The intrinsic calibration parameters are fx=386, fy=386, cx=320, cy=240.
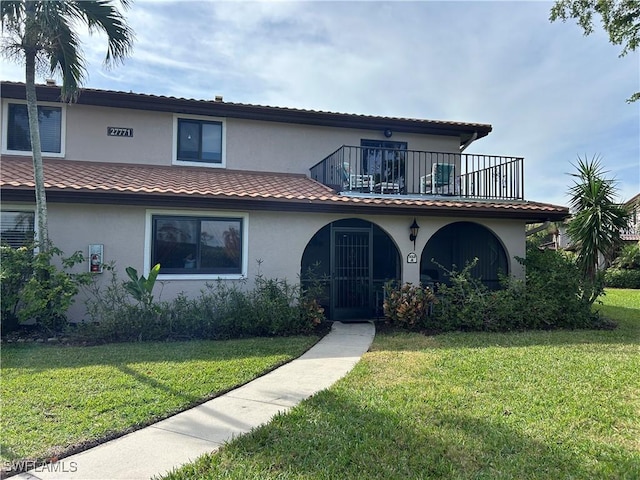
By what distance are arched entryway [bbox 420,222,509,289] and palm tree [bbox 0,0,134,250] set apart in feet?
33.3

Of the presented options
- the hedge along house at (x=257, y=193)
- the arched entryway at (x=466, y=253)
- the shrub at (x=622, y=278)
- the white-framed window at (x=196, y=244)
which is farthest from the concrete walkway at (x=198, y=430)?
the shrub at (x=622, y=278)

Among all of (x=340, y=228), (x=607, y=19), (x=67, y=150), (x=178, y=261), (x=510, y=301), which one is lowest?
(x=510, y=301)

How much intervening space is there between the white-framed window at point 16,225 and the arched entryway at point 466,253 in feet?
34.4

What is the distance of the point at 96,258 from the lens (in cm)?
885

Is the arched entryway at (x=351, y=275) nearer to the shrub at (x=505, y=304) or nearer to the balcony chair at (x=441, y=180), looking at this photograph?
the shrub at (x=505, y=304)

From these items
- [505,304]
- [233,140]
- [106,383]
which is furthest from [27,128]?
[505,304]

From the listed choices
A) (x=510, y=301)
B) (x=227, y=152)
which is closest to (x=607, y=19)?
(x=510, y=301)

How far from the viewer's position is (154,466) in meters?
3.35

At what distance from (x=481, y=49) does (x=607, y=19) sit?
7012 millimetres

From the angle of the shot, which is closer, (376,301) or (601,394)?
(601,394)

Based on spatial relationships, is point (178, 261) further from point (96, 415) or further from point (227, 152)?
point (96, 415)

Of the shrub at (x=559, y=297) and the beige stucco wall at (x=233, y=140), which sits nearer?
the shrub at (x=559, y=297)

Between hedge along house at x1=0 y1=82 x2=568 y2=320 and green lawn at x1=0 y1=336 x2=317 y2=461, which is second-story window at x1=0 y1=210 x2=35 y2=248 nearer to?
hedge along house at x1=0 y1=82 x2=568 y2=320

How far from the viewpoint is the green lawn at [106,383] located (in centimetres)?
387
